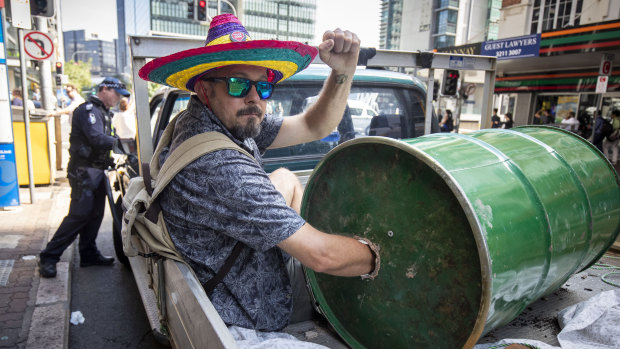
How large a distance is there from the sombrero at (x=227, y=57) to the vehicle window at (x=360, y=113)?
1258mm

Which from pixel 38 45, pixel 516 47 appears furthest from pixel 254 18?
pixel 38 45

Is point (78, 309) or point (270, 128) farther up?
point (270, 128)

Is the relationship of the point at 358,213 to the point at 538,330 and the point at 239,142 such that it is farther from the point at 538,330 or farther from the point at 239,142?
the point at 538,330

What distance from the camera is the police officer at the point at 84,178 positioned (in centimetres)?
431

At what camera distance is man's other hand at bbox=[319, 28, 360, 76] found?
188 centimetres

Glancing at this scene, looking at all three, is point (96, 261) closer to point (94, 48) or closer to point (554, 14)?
point (554, 14)

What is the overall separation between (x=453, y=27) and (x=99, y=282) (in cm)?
6297

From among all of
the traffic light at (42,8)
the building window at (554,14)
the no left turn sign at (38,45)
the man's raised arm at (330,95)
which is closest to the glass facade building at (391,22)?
the building window at (554,14)

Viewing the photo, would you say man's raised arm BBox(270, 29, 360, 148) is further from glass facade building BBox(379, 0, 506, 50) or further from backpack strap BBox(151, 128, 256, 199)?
glass facade building BBox(379, 0, 506, 50)

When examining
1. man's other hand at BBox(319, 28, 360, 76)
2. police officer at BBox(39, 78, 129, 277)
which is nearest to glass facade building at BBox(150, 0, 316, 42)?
police officer at BBox(39, 78, 129, 277)

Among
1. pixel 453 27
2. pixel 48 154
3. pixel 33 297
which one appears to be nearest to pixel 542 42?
pixel 48 154

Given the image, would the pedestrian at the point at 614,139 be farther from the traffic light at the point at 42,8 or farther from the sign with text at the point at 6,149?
the sign with text at the point at 6,149

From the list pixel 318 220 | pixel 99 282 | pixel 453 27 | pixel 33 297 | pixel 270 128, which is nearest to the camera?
pixel 318 220

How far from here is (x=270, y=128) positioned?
244 cm
